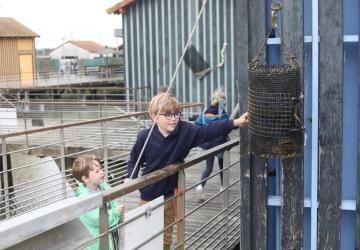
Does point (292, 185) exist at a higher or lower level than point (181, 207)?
higher

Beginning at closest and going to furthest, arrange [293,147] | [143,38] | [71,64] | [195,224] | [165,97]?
[293,147]
[165,97]
[195,224]
[143,38]
[71,64]

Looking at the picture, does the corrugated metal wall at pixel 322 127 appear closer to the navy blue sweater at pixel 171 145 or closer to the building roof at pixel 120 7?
the navy blue sweater at pixel 171 145

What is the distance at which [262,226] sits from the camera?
132 inches

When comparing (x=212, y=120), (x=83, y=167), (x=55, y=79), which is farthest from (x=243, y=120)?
(x=55, y=79)

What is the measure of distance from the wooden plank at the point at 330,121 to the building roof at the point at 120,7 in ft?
49.1

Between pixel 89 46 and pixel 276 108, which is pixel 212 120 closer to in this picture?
pixel 276 108

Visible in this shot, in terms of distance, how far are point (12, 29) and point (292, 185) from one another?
4227cm

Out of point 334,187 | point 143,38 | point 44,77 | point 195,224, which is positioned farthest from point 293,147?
point 44,77

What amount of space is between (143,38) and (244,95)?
14786 mm

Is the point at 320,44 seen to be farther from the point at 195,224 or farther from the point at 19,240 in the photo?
the point at 195,224

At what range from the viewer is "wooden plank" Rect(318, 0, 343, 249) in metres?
3.03

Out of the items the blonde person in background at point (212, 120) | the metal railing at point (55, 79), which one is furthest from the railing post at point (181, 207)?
the metal railing at point (55, 79)

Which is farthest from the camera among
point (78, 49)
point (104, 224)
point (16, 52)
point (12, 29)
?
point (78, 49)

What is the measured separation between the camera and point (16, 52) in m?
42.2
